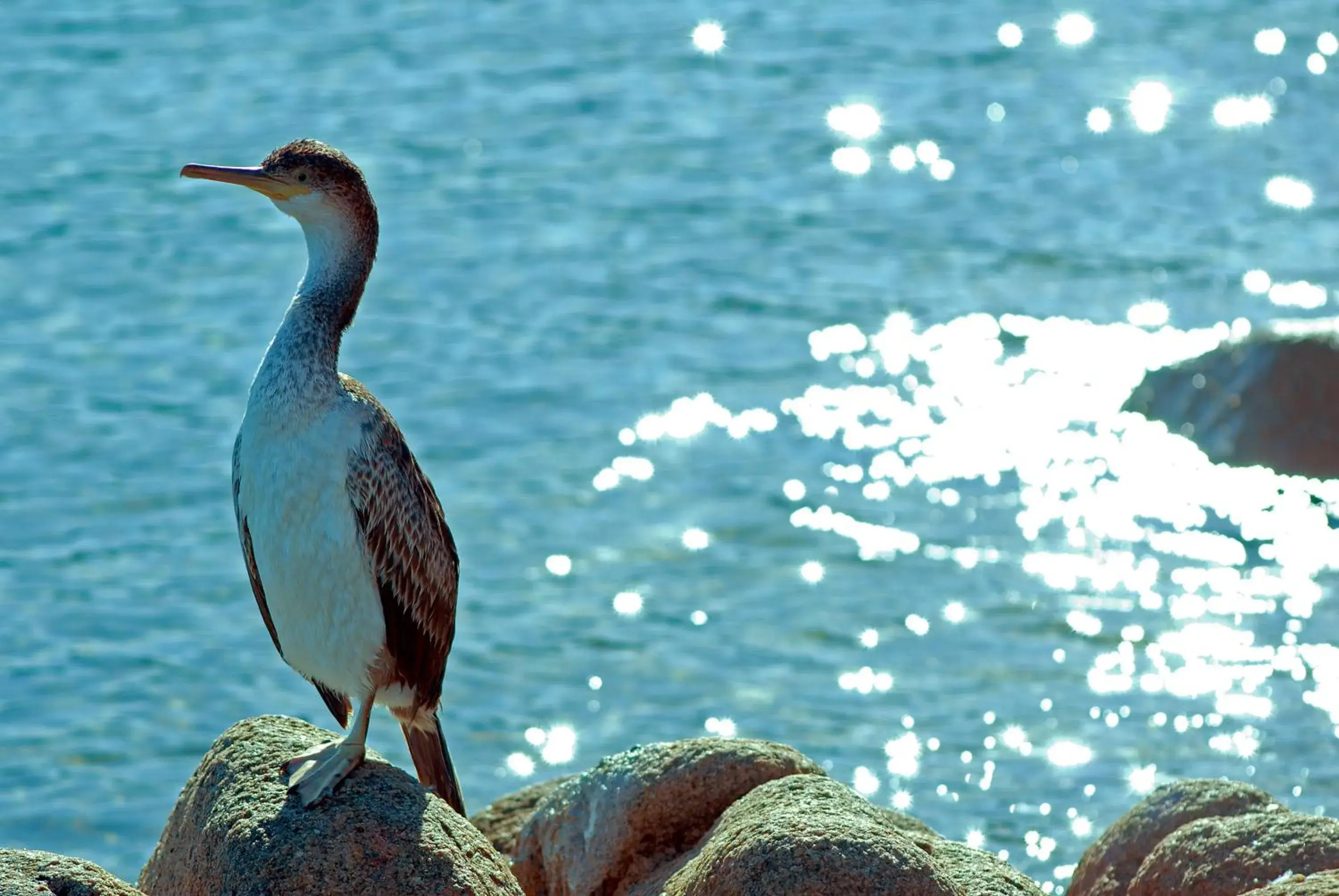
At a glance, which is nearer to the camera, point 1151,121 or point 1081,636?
point 1081,636

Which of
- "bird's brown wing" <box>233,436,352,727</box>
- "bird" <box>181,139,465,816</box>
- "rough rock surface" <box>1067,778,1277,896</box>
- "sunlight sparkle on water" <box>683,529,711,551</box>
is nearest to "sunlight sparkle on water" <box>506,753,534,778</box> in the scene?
"sunlight sparkle on water" <box>683,529,711,551</box>

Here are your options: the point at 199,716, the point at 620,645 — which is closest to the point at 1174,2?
the point at 620,645

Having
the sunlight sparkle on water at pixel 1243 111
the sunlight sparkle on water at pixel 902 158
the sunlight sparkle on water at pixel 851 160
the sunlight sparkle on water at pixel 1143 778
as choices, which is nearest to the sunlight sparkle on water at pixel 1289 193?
the sunlight sparkle on water at pixel 1243 111

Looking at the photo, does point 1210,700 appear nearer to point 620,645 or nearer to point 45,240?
point 620,645

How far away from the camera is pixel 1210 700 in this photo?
35.7ft

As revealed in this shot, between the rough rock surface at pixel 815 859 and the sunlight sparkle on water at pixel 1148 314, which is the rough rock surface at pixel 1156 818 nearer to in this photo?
the rough rock surface at pixel 815 859

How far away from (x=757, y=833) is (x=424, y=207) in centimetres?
1098

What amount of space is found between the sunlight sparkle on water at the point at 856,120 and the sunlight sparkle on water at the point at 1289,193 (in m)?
3.29

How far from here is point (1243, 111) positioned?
18000mm

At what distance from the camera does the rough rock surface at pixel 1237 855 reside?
630cm

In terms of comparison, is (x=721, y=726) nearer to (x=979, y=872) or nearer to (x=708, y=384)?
(x=708, y=384)

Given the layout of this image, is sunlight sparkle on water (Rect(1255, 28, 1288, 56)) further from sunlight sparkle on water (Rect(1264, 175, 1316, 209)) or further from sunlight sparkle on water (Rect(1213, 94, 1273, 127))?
sunlight sparkle on water (Rect(1264, 175, 1316, 209))

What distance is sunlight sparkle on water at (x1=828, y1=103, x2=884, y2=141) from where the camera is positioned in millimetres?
17422

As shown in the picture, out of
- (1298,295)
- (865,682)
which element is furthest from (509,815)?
(1298,295)
